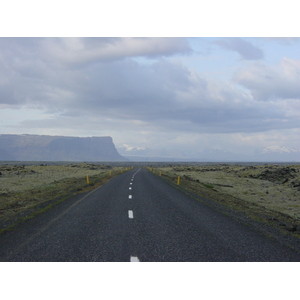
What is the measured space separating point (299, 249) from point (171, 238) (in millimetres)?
3471

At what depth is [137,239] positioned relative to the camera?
7.96m

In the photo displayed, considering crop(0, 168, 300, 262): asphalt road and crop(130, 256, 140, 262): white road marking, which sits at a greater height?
crop(130, 256, 140, 262): white road marking

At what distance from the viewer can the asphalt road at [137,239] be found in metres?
6.57

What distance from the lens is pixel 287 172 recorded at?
47625 mm

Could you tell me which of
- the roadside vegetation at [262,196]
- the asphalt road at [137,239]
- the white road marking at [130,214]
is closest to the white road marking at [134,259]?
the asphalt road at [137,239]

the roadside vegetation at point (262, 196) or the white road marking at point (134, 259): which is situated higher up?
the white road marking at point (134, 259)

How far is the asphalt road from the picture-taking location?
657cm

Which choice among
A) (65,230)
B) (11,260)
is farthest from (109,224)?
(11,260)

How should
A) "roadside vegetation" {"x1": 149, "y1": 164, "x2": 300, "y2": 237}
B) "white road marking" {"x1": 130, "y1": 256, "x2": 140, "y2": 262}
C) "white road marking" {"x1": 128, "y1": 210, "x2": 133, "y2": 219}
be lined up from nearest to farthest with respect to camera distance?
1. "white road marking" {"x1": 130, "y1": 256, "x2": 140, "y2": 262}
2. "white road marking" {"x1": 128, "y1": 210, "x2": 133, "y2": 219}
3. "roadside vegetation" {"x1": 149, "y1": 164, "x2": 300, "y2": 237}

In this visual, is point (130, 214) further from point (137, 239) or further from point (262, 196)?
point (262, 196)

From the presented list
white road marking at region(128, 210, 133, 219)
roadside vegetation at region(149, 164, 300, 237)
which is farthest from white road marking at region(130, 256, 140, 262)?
roadside vegetation at region(149, 164, 300, 237)

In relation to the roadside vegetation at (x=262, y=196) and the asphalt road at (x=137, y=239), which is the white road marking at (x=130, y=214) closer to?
the asphalt road at (x=137, y=239)

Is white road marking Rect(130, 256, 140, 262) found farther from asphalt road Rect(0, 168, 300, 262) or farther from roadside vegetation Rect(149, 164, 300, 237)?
roadside vegetation Rect(149, 164, 300, 237)

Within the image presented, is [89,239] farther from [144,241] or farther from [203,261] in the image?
[203,261]
